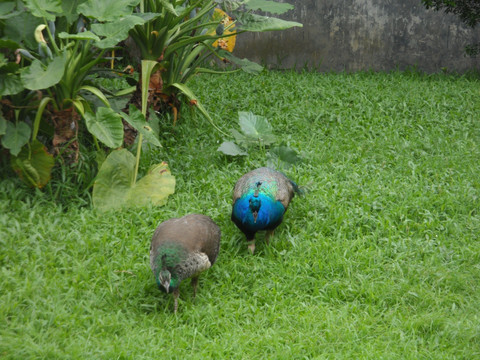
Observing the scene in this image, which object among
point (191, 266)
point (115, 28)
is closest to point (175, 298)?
point (191, 266)

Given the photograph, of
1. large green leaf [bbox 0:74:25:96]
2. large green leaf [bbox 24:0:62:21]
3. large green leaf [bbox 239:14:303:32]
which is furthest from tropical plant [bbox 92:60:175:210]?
large green leaf [bbox 239:14:303:32]

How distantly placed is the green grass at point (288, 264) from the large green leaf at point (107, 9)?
139cm

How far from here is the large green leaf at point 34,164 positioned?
4879mm

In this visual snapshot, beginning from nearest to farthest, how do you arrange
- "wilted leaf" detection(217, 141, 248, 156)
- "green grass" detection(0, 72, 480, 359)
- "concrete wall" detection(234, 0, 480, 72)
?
"green grass" detection(0, 72, 480, 359)
"wilted leaf" detection(217, 141, 248, 156)
"concrete wall" detection(234, 0, 480, 72)

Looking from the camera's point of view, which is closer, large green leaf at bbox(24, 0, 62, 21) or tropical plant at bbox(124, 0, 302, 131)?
large green leaf at bbox(24, 0, 62, 21)

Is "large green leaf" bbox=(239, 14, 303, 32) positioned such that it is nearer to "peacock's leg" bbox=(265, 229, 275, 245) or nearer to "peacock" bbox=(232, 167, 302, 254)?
"peacock" bbox=(232, 167, 302, 254)

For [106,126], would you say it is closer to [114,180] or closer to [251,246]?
[114,180]

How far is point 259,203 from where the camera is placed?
447 centimetres

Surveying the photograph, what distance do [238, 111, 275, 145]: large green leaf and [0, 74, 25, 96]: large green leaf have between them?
220 centimetres

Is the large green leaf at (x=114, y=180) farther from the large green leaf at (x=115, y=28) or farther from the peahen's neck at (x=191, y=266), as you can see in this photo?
the peahen's neck at (x=191, y=266)

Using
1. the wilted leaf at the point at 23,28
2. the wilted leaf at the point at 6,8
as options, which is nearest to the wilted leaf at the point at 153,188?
the wilted leaf at the point at 23,28

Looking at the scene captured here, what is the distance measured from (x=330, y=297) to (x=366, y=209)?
3.84 ft

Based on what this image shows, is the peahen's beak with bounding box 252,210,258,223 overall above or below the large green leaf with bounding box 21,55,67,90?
below

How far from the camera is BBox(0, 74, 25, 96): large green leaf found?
4.66m
